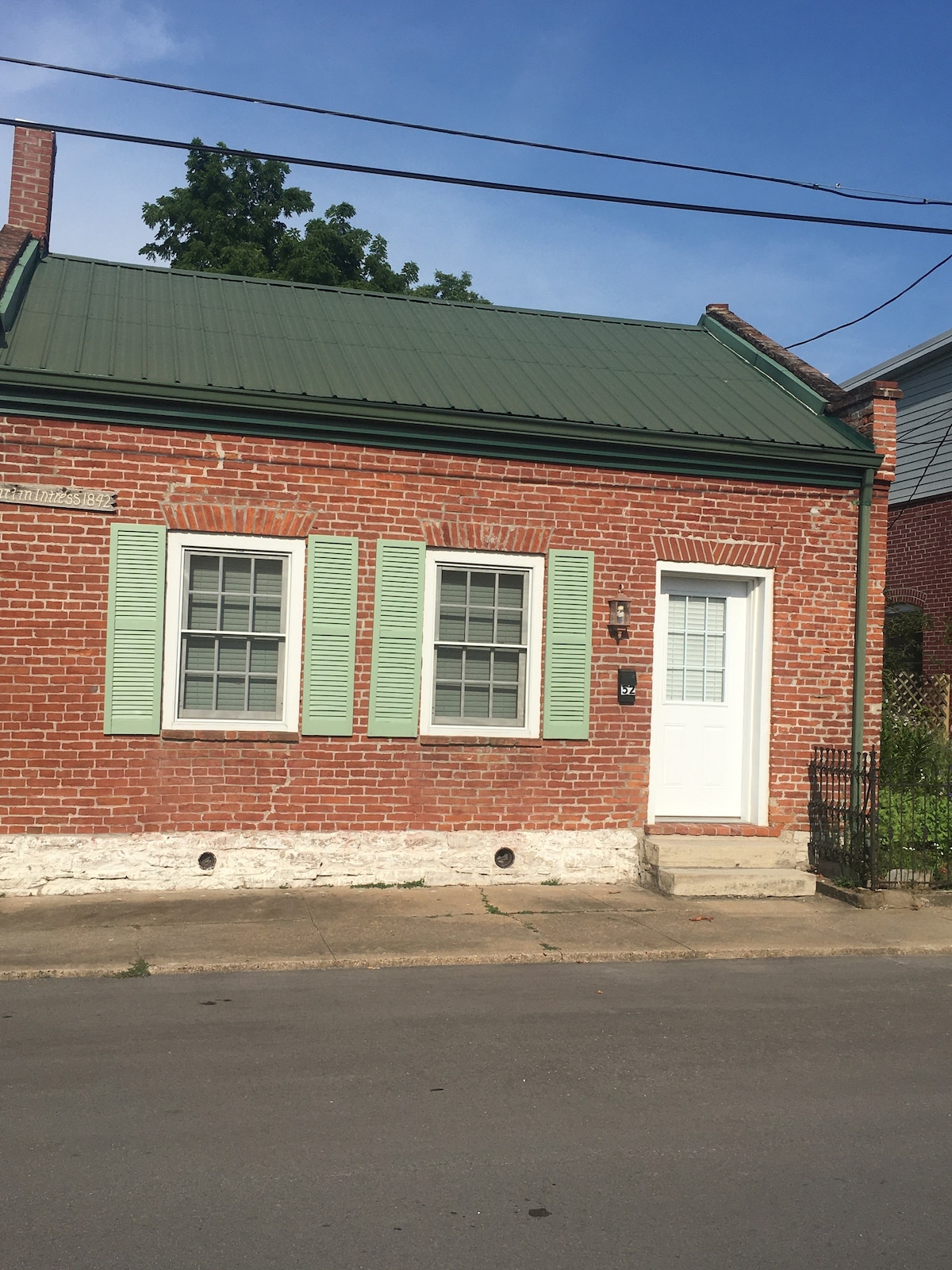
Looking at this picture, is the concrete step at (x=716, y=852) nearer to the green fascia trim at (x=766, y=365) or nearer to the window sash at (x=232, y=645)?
the window sash at (x=232, y=645)

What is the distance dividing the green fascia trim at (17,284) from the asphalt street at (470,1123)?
5.96m

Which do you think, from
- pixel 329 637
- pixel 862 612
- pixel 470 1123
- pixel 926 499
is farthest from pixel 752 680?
pixel 926 499

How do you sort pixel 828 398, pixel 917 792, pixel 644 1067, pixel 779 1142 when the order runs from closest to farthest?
pixel 779 1142, pixel 644 1067, pixel 917 792, pixel 828 398

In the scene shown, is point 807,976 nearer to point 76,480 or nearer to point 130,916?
point 130,916

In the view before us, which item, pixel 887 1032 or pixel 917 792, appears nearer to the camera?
pixel 887 1032

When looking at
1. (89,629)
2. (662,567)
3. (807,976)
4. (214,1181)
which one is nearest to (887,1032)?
(807,976)

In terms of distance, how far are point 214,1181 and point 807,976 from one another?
4.59 m

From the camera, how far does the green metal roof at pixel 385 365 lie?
9.52 meters

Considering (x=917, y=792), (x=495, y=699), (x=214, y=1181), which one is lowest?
(x=214, y=1181)

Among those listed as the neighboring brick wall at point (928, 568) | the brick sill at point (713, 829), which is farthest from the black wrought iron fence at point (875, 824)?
the neighboring brick wall at point (928, 568)

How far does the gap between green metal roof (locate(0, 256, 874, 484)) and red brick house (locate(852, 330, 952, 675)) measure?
537cm

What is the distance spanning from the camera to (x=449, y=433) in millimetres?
9977

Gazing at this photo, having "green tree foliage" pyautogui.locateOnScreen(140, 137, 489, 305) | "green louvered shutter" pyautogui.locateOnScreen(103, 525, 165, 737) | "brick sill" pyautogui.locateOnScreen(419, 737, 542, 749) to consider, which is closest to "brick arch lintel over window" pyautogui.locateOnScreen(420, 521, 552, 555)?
"brick sill" pyautogui.locateOnScreen(419, 737, 542, 749)

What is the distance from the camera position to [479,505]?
1012cm
